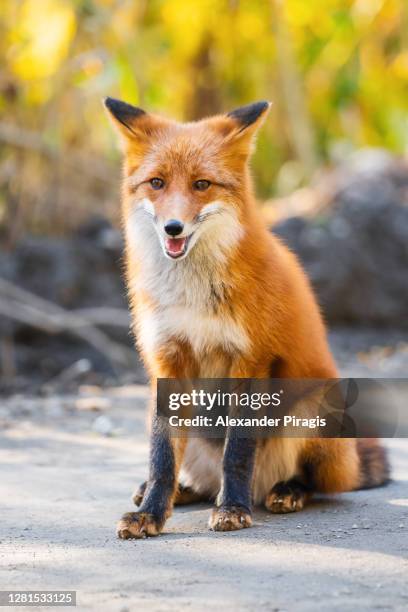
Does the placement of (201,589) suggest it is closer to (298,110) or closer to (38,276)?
(38,276)

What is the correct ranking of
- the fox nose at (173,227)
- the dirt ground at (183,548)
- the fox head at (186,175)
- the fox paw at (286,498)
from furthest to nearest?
the fox paw at (286,498), the fox head at (186,175), the fox nose at (173,227), the dirt ground at (183,548)

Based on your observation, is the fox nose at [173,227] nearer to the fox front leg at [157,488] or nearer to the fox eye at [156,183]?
the fox eye at [156,183]

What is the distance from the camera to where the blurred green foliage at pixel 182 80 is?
11266mm

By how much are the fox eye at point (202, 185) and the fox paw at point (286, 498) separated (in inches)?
63.8

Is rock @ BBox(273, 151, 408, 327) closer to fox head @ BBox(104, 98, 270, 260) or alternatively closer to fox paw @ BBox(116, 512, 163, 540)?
fox head @ BBox(104, 98, 270, 260)

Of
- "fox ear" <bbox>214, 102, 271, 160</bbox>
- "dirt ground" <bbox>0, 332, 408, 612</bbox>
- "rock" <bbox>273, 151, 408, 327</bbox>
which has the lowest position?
"dirt ground" <bbox>0, 332, 408, 612</bbox>

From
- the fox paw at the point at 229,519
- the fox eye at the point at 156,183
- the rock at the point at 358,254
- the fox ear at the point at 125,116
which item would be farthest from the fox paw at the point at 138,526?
the rock at the point at 358,254

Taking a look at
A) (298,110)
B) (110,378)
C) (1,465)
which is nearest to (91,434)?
(1,465)

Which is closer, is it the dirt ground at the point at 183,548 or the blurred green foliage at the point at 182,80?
the dirt ground at the point at 183,548

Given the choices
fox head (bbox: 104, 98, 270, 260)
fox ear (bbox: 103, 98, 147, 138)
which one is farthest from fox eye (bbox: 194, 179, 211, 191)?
fox ear (bbox: 103, 98, 147, 138)

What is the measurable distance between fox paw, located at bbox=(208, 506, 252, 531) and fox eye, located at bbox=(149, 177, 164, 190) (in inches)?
63.5

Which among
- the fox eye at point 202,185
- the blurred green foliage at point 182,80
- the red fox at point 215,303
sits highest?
the blurred green foliage at point 182,80

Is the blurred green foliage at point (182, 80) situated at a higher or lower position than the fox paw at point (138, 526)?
higher

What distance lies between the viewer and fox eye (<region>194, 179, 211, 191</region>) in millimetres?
4480
